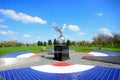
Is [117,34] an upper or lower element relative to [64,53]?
upper

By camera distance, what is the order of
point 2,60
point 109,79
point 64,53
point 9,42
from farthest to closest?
point 9,42 < point 64,53 < point 2,60 < point 109,79

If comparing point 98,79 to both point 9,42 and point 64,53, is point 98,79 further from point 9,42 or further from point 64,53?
point 9,42

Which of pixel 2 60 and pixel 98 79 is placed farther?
pixel 2 60

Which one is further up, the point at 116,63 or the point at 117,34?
the point at 117,34

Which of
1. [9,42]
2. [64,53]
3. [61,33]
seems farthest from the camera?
[9,42]

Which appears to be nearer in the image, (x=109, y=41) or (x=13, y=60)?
(x=13, y=60)

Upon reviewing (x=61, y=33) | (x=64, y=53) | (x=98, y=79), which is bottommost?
(x=98, y=79)

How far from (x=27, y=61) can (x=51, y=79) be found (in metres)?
6.83

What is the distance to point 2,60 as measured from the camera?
13367 mm

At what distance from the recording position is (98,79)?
8266 mm

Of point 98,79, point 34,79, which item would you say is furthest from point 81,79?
point 34,79

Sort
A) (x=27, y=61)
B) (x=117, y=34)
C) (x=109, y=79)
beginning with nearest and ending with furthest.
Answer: (x=109, y=79) < (x=27, y=61) < (x=117, y=34)

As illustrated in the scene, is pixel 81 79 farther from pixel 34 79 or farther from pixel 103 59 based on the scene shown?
pixel 103 59

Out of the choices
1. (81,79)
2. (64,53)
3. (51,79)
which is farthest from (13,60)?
(81,79)
